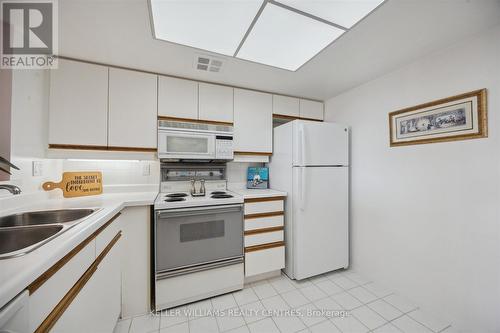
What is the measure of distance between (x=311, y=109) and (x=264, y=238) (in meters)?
1.81

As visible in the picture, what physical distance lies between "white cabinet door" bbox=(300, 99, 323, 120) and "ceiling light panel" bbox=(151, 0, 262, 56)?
1.37m

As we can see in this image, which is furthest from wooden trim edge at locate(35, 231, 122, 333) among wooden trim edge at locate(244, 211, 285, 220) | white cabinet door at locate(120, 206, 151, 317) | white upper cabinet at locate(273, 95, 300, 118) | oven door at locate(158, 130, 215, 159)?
white upper cabinet at locate(273, 95, 300, 118)

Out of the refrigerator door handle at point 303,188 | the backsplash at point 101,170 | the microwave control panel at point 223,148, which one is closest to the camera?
the backsplash at point 101,170

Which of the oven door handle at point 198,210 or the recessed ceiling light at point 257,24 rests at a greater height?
the recessed ceiling light at point 257,24

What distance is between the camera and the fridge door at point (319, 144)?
201cm

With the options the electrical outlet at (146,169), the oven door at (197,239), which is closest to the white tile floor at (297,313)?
the oven door at (197,239)

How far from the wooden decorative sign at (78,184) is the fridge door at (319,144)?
1977mm

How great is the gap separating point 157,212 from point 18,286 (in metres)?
1.08

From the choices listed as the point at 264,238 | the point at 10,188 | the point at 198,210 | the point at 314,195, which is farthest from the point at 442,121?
the point at 10,188

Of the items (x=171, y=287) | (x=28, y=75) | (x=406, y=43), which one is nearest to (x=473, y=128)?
(x=406, y=43)

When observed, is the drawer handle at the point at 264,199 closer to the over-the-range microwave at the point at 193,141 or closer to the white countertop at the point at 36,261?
the over-the-range microwave at the point at 193,141

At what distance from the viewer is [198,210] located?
1.69 metres

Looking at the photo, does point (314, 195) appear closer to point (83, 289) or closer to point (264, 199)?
point (264, 199)

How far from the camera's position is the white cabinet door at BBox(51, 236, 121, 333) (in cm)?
80
